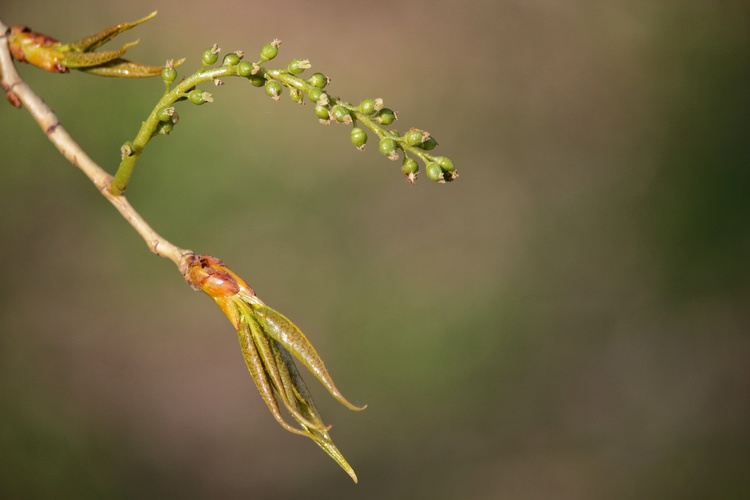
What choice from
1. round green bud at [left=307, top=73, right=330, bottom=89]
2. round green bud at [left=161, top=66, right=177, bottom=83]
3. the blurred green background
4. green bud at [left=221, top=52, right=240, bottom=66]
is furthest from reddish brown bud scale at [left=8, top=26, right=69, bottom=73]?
the blurred green background

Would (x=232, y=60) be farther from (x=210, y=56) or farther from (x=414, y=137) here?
(x=414, y=137)

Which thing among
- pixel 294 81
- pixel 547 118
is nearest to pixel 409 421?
pixel 547 118

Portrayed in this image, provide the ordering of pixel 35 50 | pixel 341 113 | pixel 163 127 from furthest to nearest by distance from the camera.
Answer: pixel 35 50, pixel 163 127, pixel 341 113

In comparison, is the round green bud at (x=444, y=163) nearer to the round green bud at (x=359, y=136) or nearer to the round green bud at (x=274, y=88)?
the round green bud at (x=359, y=136)

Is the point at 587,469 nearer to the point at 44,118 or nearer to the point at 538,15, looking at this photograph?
the point at 538,15

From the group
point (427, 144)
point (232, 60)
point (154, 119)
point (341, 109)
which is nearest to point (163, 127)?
point (154, 119)

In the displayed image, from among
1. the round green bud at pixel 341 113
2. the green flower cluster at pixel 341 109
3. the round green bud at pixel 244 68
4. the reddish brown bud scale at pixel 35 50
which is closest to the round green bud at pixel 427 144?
the green flower cluster at pixel 341 109

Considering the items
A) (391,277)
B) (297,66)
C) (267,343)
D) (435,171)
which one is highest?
(391,277)
